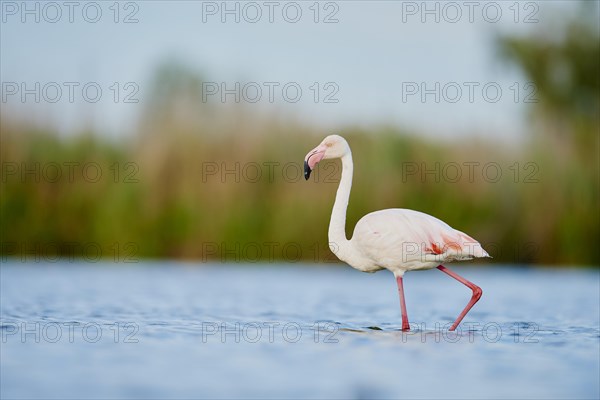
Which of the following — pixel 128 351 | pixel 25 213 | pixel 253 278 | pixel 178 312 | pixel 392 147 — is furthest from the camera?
pixel 392 147

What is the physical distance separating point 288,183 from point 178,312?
740cm

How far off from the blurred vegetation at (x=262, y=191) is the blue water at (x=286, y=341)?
108 inches

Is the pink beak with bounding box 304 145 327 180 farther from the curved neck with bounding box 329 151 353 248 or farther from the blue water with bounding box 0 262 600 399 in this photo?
the blue water with bounding box 0 262 600 399

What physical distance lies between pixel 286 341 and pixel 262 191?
9426mm

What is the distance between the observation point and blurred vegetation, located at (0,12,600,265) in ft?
52.4

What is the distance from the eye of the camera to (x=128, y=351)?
6457 millimetres

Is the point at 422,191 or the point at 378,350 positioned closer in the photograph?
the point at 378,350

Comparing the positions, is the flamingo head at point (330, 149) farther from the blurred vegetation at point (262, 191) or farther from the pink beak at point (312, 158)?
the blurred vegetation at point (262, 191)

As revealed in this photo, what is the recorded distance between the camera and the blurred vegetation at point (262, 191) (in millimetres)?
15969

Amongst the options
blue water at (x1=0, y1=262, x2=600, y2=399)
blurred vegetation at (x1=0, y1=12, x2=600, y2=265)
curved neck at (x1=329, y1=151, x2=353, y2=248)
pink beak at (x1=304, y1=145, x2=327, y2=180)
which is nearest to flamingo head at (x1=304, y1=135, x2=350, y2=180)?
pink beak at (x1=304, y1=145, x2=327, y2=180)

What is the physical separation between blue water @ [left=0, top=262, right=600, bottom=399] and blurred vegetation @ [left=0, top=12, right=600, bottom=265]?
2.74 metres

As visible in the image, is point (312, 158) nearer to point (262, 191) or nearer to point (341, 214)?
point (341, 214)

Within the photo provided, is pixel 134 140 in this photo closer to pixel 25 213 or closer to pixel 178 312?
pixel 25 213

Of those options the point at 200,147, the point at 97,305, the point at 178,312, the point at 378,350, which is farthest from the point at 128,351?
the point at 200,147
